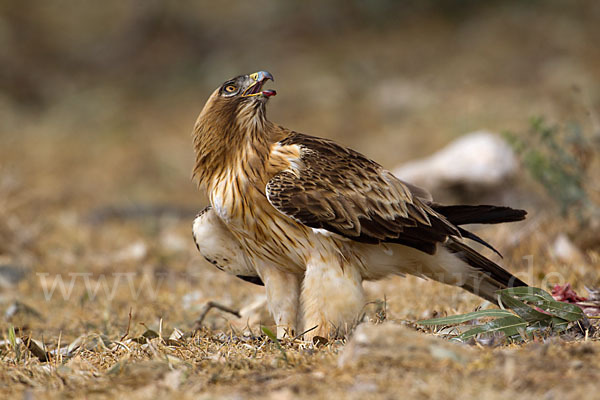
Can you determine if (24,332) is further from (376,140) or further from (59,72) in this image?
(59,72)

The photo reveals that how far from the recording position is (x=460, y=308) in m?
4.55

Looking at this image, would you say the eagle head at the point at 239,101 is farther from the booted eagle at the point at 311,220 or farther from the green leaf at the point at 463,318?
the green leaf at the point at 463,318

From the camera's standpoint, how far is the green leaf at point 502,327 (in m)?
3.41

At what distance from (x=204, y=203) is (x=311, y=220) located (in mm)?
7134

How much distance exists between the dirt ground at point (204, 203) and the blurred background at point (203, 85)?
0.05m

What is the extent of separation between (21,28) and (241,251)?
15.0 m

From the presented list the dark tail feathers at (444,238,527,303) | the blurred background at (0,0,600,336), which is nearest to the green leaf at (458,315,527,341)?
the dark tail feathers at (444,238,527,303)

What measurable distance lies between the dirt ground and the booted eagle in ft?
1.03

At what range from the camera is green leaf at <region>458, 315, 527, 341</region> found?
3.41 metres

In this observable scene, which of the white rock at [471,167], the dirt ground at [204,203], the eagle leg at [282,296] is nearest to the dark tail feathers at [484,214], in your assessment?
the dirt ground at [204,203]

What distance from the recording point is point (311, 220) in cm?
368

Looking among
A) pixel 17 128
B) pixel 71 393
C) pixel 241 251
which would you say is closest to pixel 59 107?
pixel 17 128

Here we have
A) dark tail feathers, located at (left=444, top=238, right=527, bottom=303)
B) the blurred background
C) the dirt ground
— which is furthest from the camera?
the blurred background

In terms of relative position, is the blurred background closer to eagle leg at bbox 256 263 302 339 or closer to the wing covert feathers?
eagle leg at bbox 256 263 302 339
